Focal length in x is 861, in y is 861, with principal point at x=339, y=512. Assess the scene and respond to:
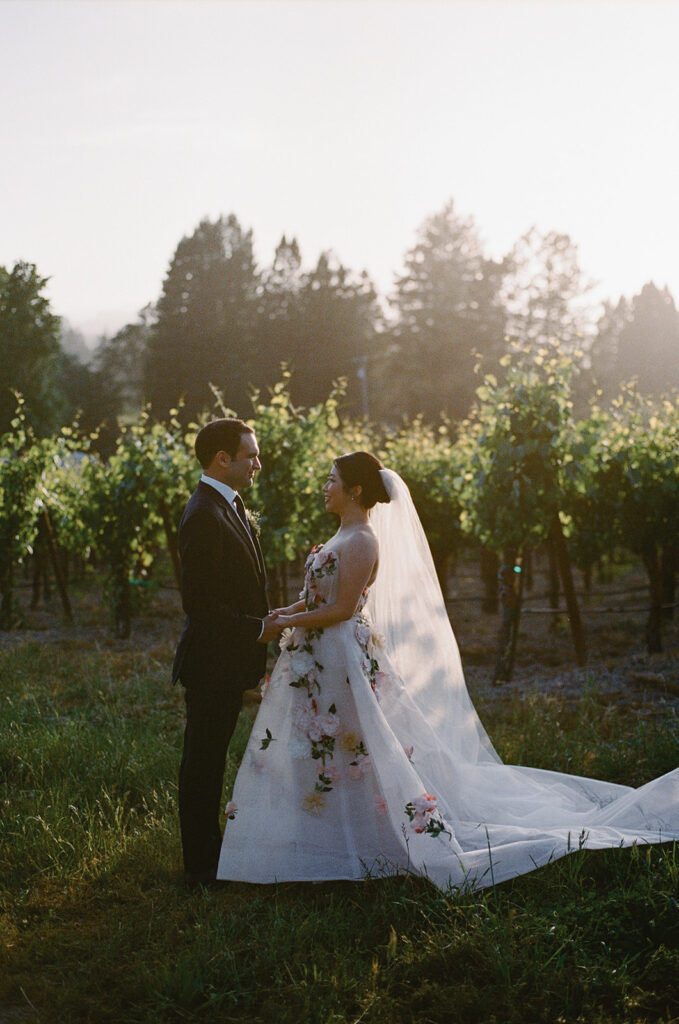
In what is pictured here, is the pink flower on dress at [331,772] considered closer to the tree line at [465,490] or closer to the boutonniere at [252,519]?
the boutonniere at [252,519]

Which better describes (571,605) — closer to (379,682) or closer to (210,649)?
(379,682)

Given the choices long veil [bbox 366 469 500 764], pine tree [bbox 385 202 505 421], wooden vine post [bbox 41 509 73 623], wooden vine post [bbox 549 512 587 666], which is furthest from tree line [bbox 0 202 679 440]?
long veil [bbox 366 469 500 764]

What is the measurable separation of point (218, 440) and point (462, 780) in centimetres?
212

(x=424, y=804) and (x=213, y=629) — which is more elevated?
(x=213, y=629)

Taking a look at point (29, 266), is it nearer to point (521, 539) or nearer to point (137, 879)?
point (521, 539)

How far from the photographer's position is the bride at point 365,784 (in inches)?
151

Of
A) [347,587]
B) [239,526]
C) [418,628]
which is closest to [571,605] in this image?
[418,628]

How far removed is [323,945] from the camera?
3326mm

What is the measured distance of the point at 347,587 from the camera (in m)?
4.08

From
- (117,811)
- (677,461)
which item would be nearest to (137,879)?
(117,811)

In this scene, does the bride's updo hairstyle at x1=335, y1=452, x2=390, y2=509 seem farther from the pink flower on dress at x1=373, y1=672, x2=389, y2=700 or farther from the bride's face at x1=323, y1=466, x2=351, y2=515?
the pink flower on dress at x1=373, y1=672, x2=389, y2=700

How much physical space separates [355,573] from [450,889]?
56.2 inches

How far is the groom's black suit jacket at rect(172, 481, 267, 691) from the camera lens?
12.6 ft

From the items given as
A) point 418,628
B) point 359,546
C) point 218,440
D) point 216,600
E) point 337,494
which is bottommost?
point 418,628
